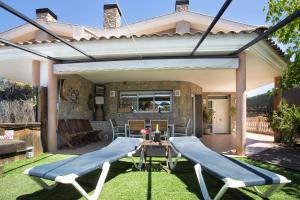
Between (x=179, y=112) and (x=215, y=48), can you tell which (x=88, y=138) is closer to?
(x=179, y=112)


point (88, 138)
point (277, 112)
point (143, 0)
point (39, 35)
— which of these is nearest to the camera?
point (143, 0)

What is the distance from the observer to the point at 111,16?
1387 centimetres

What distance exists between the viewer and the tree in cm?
626

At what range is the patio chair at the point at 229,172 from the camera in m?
2.89

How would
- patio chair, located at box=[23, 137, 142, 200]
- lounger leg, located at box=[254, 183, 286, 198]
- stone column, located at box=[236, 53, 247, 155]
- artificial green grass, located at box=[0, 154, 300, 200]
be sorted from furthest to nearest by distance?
1. stone column, located at box=[236, 53, 247, 155]
2. artificial green grass, located at box=[0, 154, 300, 200]
3. lounger leg, located at box=[254, 183, 286, 198]
4. patio chair, located at box=[23, 137, 142, 200]

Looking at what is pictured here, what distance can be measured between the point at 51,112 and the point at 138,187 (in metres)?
4.42

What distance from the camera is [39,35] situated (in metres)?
13.8

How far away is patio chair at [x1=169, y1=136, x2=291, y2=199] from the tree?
3274 millimetres

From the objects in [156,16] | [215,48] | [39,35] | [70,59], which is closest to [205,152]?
[215,48]

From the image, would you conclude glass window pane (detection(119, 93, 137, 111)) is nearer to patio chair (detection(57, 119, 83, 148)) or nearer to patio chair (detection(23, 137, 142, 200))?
patio chair (detection(57, 119, 83, 148))

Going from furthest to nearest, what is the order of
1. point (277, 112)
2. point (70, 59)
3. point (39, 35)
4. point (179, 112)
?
point (39, 35) → point (179, 112) → point (277, 112) → point (70, 59)

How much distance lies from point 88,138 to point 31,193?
601 centimetres

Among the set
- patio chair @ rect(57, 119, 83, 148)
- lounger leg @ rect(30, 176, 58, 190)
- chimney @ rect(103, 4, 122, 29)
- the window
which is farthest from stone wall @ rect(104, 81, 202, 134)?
lounger leg @ rect(30, 176, 58, 190)

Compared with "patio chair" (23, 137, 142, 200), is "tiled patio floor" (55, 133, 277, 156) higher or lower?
lower
